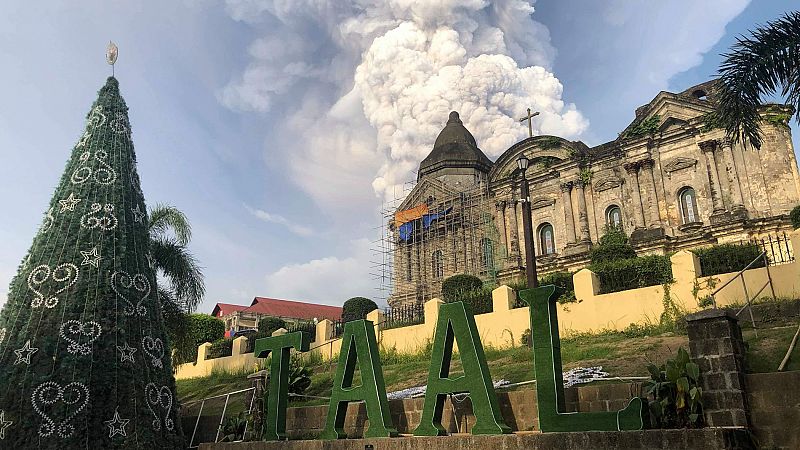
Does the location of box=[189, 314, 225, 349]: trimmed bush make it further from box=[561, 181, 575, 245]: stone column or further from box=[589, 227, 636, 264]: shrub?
box=[589, 227, 636, 264]: shrub

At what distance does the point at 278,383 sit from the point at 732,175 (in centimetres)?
2202

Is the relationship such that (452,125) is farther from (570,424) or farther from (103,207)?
(570,424)

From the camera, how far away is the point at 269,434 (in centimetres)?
1104

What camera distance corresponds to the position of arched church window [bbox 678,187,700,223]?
2723 cm

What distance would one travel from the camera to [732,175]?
2592 cm

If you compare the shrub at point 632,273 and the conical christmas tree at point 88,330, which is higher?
the shrub at point 632,273

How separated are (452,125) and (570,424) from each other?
118 ft

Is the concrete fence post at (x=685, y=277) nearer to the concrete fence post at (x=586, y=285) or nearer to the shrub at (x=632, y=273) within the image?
the shrub at (x=632, y=273)

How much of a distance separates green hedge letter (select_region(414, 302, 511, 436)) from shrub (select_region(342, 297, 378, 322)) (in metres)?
19.6

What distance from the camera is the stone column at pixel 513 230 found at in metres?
32.4

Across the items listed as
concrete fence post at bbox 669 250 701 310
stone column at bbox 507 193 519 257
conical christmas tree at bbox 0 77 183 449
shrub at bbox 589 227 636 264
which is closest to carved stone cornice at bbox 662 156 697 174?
shrub at bbox 589 227 636 264

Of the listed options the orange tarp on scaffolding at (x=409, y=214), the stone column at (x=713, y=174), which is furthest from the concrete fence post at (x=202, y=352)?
the stone column at (x=713, y=174)

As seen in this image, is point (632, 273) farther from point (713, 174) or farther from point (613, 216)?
point (613, 216)

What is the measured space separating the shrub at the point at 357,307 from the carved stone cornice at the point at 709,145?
15947 mm
